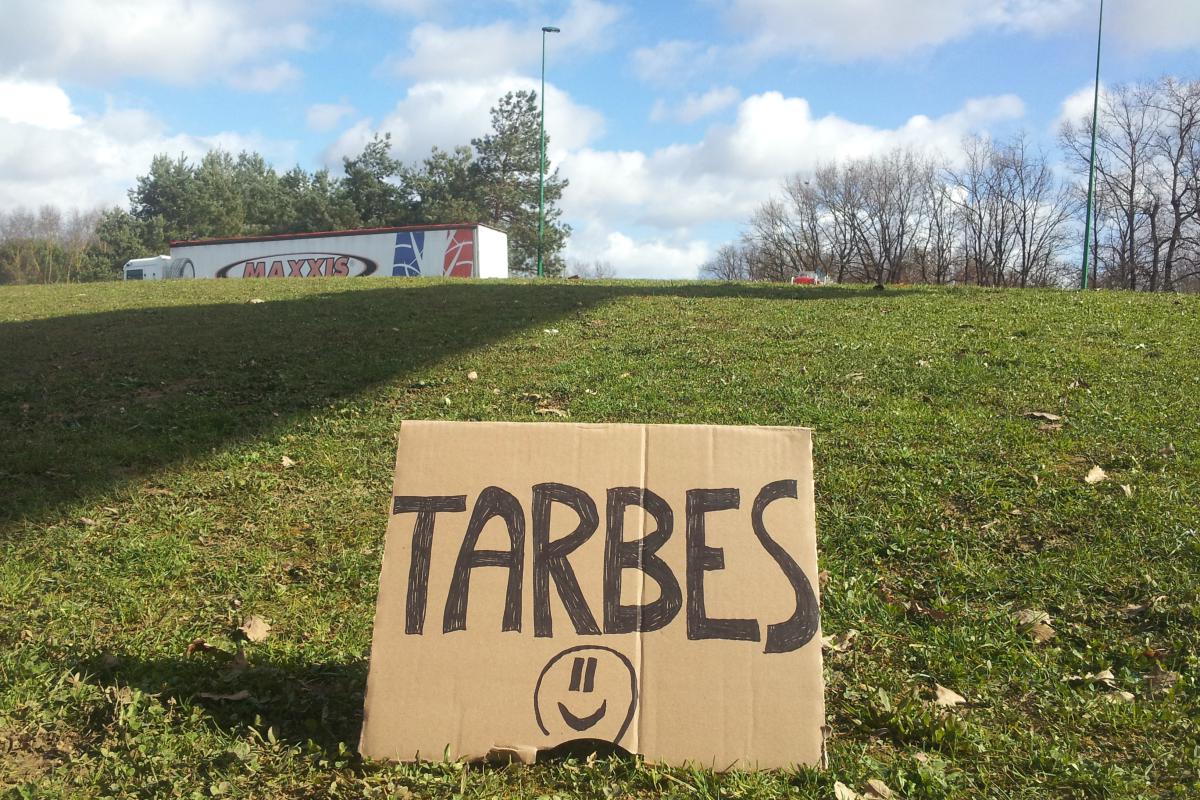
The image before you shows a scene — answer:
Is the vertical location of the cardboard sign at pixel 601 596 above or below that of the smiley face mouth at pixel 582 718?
above

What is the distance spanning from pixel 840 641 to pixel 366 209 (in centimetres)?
5189

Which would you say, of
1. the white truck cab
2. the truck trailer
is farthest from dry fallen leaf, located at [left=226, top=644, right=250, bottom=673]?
the white truck cab

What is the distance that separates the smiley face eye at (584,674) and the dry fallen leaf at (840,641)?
1134 mm

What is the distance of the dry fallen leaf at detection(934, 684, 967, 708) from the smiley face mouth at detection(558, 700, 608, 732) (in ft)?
3.95

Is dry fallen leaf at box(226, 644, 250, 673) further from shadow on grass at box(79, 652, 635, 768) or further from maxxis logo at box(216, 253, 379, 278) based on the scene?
maxxis logo at box(216, 253, 379, 278)

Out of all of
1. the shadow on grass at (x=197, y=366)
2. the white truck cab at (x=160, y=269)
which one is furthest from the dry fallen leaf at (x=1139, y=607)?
the white truck cab at (x=160, y=269)

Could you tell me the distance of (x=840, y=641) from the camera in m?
3.33

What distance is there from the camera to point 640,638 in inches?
99.4

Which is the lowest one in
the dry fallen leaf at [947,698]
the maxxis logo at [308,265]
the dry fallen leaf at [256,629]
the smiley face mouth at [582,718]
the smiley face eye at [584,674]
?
the dry fallen leaf at [947,698]

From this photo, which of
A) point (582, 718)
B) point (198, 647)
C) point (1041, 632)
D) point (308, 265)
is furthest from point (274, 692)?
point (308, 265)

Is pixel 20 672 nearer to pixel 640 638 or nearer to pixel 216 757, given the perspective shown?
pixel 216 757

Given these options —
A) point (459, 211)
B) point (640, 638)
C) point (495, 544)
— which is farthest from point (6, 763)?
point (459, 211)

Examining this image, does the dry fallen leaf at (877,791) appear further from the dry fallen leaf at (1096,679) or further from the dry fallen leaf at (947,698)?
→ the dry fallen leaf at (1096,679)

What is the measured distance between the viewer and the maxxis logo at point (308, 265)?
29.0m
